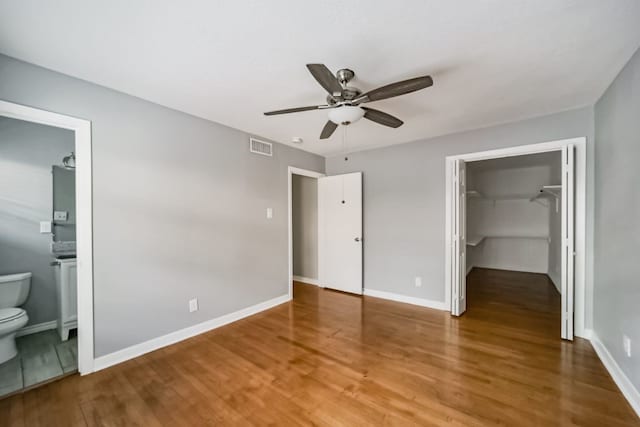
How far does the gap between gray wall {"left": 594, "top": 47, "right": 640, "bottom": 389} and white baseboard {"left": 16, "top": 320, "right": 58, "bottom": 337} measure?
18.1 ft

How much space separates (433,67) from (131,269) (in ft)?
10.5

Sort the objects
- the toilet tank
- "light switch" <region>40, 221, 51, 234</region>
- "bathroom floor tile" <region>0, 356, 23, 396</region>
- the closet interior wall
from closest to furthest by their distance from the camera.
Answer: "bathroom floor tile" <region>0, 356, 23, 396</region>
the toilet tank
"light switch" <region>40, 221, 51, 234</region>
the closet interior wall

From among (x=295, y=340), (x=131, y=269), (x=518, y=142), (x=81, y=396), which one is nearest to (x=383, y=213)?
(x=518, y=142)

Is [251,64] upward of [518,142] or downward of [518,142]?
upward

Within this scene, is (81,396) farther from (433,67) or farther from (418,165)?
(418,165)

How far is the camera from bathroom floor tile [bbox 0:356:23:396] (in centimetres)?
200

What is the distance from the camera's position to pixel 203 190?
3.04 m

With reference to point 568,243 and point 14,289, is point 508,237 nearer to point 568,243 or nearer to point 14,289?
point 568,243

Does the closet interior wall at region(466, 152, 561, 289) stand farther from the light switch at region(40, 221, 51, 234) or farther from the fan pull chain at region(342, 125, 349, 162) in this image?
the light switch at region(40, 221, 51, 234)

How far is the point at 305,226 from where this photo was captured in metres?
5.31

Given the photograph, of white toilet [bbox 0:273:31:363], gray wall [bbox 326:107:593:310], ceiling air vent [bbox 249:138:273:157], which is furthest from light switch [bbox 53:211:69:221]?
gray wall [bbox 326:107:593:310]

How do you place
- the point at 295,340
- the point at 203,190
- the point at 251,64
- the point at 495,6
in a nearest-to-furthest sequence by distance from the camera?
the point at 495,6 → the point at 251,64 → the point at 295,340 → the point at 203,190

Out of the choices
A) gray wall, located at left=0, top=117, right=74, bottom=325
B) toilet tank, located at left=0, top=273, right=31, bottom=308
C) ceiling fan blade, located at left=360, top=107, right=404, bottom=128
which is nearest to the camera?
ceiling fan blade, located at left=360, top=107, right=404, bottom=128

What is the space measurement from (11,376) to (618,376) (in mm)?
4873
